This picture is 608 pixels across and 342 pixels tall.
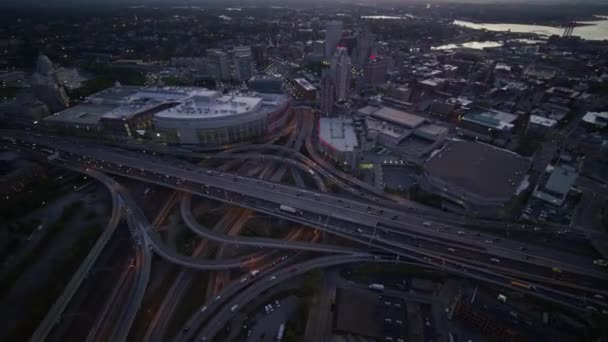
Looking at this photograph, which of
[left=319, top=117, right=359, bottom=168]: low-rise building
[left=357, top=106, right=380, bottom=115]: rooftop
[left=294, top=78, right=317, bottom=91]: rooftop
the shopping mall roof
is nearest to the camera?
[left=319, top=117, right=359, bottom=168]: low-rise building

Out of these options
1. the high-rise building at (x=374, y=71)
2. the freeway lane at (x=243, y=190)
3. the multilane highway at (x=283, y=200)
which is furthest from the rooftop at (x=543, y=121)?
the freeway lane at (x=243, y=190)

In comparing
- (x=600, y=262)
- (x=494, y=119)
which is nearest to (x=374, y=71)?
(x=494, y=119)

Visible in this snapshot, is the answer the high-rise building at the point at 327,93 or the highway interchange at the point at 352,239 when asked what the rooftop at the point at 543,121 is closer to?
the highway interchange at the point at 352,239

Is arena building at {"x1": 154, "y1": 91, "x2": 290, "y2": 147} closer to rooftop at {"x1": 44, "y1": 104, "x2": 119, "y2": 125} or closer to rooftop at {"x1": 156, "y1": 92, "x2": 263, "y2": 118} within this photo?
rooftop at {"x1": 156, "y1": 92, "x2": 263, "y2": 118}

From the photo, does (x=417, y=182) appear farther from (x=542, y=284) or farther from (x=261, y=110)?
(x=261, y=110)

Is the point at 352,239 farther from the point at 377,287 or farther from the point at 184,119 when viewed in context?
the point at 184,119

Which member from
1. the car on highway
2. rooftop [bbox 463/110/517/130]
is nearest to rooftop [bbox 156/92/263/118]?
rooftop [bbox 463/110/517/130]
